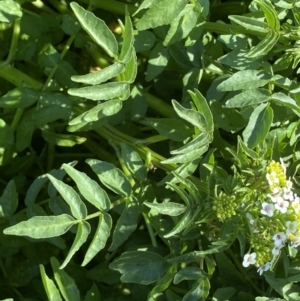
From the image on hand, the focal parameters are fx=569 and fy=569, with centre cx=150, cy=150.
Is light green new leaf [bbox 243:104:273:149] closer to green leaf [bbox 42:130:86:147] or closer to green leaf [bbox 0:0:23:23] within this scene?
green leaf [bbox 42:130:86:147]

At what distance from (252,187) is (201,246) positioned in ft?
1.11

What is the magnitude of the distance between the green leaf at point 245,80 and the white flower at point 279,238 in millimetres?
330

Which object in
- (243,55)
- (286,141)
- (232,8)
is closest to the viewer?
(243,55)

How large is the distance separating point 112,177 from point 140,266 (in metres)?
0.23

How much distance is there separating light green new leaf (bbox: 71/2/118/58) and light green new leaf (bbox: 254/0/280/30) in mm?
316

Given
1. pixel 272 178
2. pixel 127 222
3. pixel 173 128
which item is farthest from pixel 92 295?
pixel 272 178

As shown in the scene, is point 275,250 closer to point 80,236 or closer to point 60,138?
point 80,236

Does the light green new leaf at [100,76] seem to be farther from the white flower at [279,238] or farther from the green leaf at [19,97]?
the white flower at [279,238]

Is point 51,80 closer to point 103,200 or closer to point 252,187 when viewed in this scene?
point 103,200

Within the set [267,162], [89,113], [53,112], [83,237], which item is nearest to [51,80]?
[53,112]

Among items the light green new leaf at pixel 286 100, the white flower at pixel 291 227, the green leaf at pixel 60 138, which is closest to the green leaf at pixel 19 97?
the green leaf at pixel 60 138

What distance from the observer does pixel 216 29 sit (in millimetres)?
1465

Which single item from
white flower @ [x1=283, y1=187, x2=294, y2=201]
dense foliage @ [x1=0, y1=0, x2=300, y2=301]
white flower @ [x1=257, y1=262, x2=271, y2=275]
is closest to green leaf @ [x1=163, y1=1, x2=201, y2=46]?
dense foliage @ [x1=0, y1=0, x2=300, y2=301]

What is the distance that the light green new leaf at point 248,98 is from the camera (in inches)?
49.2
